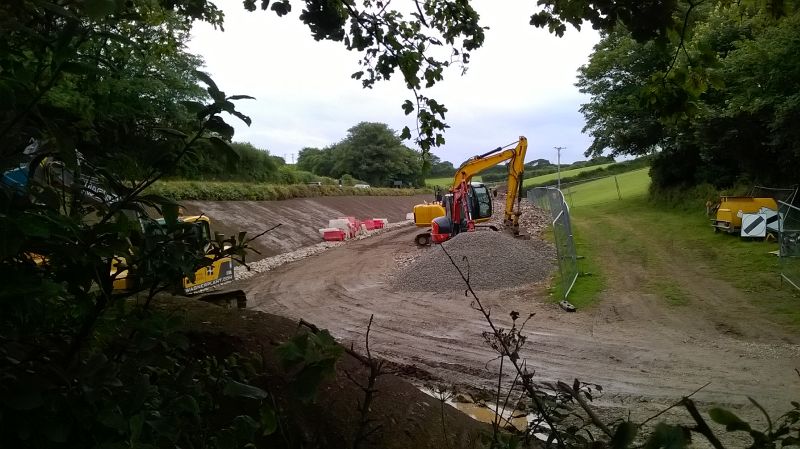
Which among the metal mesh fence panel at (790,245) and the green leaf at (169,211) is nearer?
the green leaf at (169,211)

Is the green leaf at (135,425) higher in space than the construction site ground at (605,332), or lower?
higher

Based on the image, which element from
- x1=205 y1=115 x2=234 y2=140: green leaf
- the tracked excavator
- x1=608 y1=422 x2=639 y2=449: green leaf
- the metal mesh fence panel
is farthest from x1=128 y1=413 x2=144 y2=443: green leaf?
the tracked excavator

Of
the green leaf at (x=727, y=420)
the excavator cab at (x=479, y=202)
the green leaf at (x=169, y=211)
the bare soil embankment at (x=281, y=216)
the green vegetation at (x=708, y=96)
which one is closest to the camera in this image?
the green leaf at (x=727, y=420)

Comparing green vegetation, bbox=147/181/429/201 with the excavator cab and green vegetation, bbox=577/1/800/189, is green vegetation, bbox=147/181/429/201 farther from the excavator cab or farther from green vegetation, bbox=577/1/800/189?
green vegetation, bbox=577/1/800/189

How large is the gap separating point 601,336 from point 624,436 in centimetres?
1047

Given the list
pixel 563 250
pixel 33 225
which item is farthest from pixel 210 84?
pixel 563 250

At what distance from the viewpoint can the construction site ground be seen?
785 cm

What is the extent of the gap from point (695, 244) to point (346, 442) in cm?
2001

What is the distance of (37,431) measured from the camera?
3.70ft

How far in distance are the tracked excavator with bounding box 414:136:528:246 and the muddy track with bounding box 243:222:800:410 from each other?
16.1ft

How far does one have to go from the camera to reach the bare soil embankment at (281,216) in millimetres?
27609

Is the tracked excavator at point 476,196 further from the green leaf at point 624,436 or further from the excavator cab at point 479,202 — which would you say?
the green leaf at point 624,436

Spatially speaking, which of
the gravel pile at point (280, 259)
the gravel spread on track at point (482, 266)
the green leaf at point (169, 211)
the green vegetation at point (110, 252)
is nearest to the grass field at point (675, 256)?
the gravel spread on track at point (482, 266)

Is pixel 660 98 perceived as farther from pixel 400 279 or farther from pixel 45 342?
pixel 400 279
